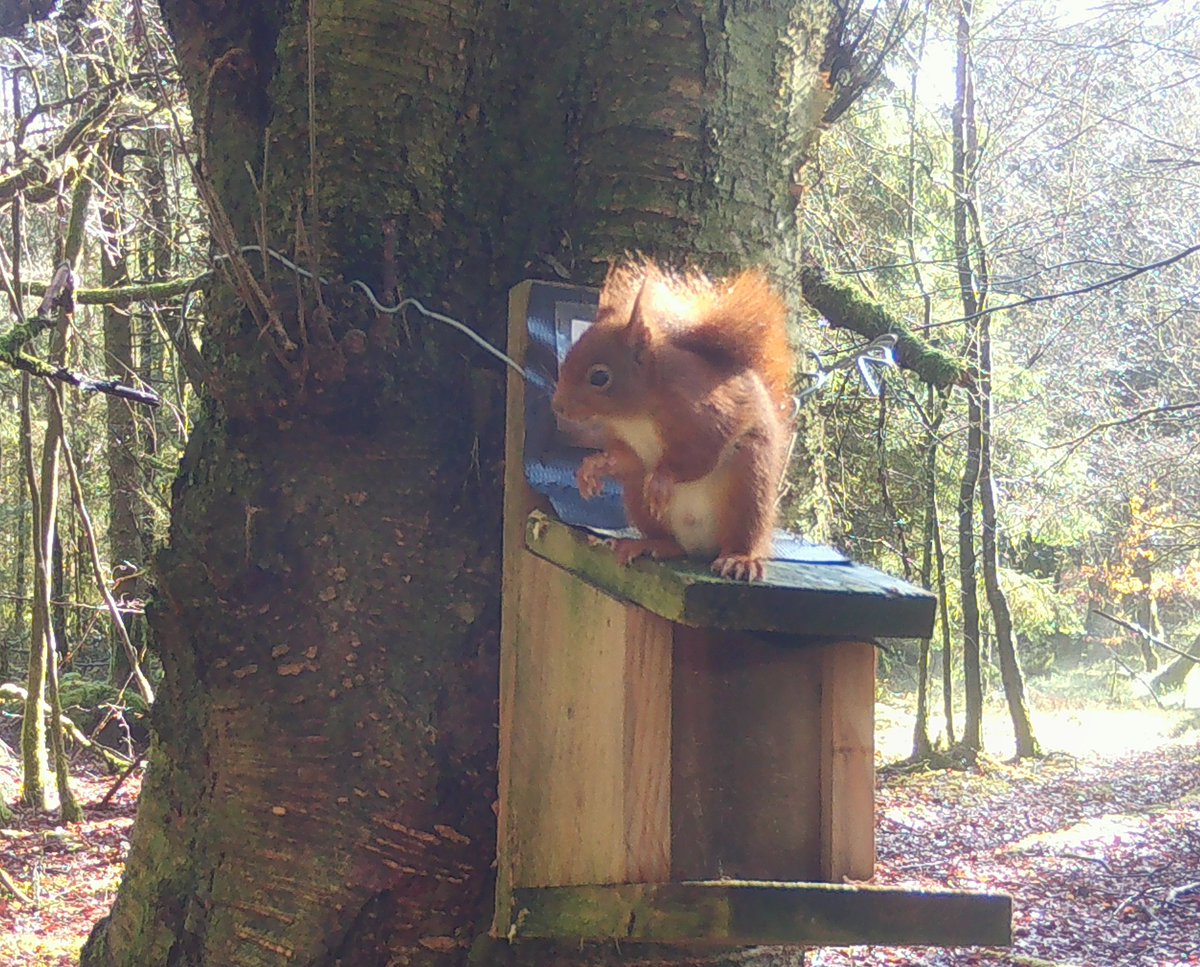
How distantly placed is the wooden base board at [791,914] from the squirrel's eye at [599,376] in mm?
653

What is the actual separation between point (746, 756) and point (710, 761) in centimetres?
5

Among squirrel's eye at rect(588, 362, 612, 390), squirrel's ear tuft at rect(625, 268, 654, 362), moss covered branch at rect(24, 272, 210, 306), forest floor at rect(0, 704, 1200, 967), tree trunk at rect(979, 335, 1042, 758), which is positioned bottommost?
forest floor at rect(0, 704, 1200, 967)

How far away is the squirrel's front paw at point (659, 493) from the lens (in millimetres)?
1449

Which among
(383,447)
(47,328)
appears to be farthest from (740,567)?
(47,328)

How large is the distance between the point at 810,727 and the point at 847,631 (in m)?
0.25

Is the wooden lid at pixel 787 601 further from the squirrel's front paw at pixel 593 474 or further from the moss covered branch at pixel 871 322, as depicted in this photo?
the moss covered branch at pixel 871 322

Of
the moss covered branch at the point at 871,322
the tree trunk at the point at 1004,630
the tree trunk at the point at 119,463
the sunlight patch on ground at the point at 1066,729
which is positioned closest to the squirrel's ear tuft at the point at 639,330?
the moss covered branch at the point at 871,322

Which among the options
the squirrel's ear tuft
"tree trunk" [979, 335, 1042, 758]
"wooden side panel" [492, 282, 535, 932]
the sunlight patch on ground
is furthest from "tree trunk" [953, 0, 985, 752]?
the squirrel's ear tuft

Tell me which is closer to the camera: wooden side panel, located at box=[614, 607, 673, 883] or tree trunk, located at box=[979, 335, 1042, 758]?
wooden side panel, located at box=[614, 607, 673, 883]

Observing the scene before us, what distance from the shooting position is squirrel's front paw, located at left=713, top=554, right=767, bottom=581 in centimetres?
125

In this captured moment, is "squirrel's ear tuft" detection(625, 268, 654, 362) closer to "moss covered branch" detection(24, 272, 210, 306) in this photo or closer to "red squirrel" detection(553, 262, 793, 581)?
"red squirrel" detection(553, 262, 793, 581)

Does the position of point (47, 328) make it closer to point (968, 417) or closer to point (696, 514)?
point (696, 514)

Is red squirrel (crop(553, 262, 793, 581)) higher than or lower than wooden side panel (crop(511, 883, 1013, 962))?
higher

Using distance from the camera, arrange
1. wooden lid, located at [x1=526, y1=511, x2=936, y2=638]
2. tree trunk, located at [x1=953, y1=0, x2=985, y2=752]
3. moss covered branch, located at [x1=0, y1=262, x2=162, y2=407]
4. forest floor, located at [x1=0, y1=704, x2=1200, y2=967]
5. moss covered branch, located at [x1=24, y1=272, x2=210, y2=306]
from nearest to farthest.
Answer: wooden lid, located at [x1=526, y1=511, x2=936, y2=638] → moss covered branch, located at [x1=0, y1=262, x2=162, y2=407] → moss covered branch, located at [x1=24, y1=272, x2=210, y2=306] → forest floor, located at [x1=0, y1=704, x2=1200, y2=967] → tree trunk, located at [x1=953, y1=0, x2=985, y2=752]
